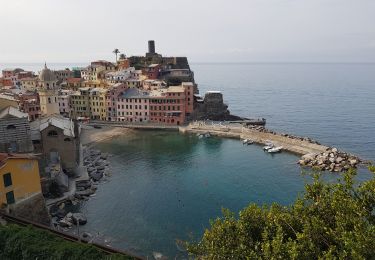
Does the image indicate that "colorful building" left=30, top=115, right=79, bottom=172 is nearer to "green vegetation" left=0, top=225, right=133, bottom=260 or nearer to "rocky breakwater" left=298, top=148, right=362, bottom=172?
"green vegetation" left=0, top=225, right=133, bottom=260

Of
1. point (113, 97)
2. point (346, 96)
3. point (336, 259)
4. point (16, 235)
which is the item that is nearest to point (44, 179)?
point (16, 235)

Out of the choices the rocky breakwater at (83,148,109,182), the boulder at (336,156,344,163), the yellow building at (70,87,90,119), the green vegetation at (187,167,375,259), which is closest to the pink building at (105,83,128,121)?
the yellow building at (70,87,90,119)

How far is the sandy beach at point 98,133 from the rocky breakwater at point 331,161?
4384 centimetres

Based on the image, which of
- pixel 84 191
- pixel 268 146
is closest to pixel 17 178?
pixel 84 191

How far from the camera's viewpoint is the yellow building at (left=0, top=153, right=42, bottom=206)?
32.3m

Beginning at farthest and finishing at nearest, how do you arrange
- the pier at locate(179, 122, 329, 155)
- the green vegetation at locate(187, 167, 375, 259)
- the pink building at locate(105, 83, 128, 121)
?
the pink building at locate(105, 83, 128, 121), the pier at locate(179, 122, 329, 155), the green vegetation at locate(187, 167, 375, 259)

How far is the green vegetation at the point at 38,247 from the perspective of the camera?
2438cm

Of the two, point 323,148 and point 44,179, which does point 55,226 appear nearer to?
point 44,179

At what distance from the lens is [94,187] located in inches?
1951

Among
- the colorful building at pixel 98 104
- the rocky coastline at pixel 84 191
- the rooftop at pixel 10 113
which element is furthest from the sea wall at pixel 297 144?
the rooftop at pixel 10 113

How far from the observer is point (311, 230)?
18.4 m

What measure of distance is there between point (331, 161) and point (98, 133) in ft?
173

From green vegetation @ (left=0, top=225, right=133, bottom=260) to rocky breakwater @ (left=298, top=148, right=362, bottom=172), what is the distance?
147 ft

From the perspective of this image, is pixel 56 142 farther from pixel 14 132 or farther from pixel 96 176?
pixel 96 176
